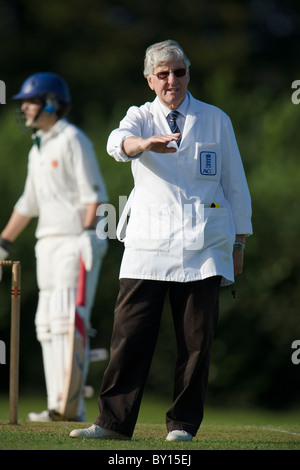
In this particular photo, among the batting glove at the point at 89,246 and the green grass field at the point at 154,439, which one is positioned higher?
the batting glove at the point at 89,246

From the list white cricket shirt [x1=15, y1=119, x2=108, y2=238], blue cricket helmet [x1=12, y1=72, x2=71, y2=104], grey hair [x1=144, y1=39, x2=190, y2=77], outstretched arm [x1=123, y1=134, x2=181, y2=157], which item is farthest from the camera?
blue cricket helmet [x1=12, y1=72, x2=71, y2=104]

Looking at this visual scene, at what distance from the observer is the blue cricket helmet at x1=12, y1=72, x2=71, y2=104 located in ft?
25.2

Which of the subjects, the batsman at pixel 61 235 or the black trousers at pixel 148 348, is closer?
the black trousers at pixel 148 348

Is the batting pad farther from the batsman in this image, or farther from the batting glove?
the batting glove

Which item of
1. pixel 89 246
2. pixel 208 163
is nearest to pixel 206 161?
pixel 208 163

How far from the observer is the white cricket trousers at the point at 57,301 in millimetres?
7262

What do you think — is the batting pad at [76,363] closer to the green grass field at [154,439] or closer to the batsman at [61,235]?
the batsman at [61,235]

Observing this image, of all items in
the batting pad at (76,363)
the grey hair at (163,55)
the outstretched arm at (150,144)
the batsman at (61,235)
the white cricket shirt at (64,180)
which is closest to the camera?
the outstretched arm at (150,144)

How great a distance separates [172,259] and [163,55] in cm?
95

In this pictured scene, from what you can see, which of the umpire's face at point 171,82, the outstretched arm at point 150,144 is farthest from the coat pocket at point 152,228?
the umpire's face at point 171,82

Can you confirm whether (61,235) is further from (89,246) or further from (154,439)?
(154,439)

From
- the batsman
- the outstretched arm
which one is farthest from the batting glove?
the outstretched arm

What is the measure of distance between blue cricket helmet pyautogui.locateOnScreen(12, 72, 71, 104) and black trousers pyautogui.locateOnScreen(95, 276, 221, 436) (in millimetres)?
3041

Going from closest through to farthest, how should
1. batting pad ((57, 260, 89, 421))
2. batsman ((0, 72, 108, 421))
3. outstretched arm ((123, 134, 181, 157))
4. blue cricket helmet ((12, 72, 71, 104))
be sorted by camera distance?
outstretched arm ((123, 134, 181, 157)), batting pad ((57, 260, 89, 421)), batsman ((0, 72, 108, 421)), blue cricket helmet ((12, 72, 71, 104))
